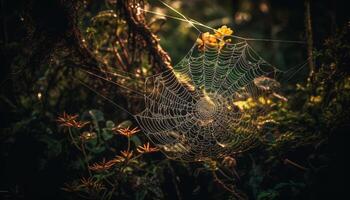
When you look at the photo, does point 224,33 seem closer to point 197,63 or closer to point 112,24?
point 197,63

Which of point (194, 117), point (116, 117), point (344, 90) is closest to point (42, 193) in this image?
point (116, 117)

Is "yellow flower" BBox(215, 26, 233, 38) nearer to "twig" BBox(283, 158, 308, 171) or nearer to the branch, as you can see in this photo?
the branch

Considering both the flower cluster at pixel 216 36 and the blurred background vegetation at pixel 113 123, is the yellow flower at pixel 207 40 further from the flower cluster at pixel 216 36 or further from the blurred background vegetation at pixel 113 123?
the blurred background vegetation at pixel 113 123

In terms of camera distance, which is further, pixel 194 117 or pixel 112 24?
pixel 112 24

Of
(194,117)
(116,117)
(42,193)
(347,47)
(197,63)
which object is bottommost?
(42,193)

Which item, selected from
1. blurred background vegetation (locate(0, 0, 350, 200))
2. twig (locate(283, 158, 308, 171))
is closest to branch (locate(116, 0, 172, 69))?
blurred background vegetation (locate(0, 0, 350, 200))

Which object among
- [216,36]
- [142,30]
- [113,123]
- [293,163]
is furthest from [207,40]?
[293,163]

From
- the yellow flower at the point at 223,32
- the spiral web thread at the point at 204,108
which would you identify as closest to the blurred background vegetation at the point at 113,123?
the spiral web thread at the point at 204,108

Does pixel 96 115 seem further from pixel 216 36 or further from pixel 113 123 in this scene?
pixel 216 36
